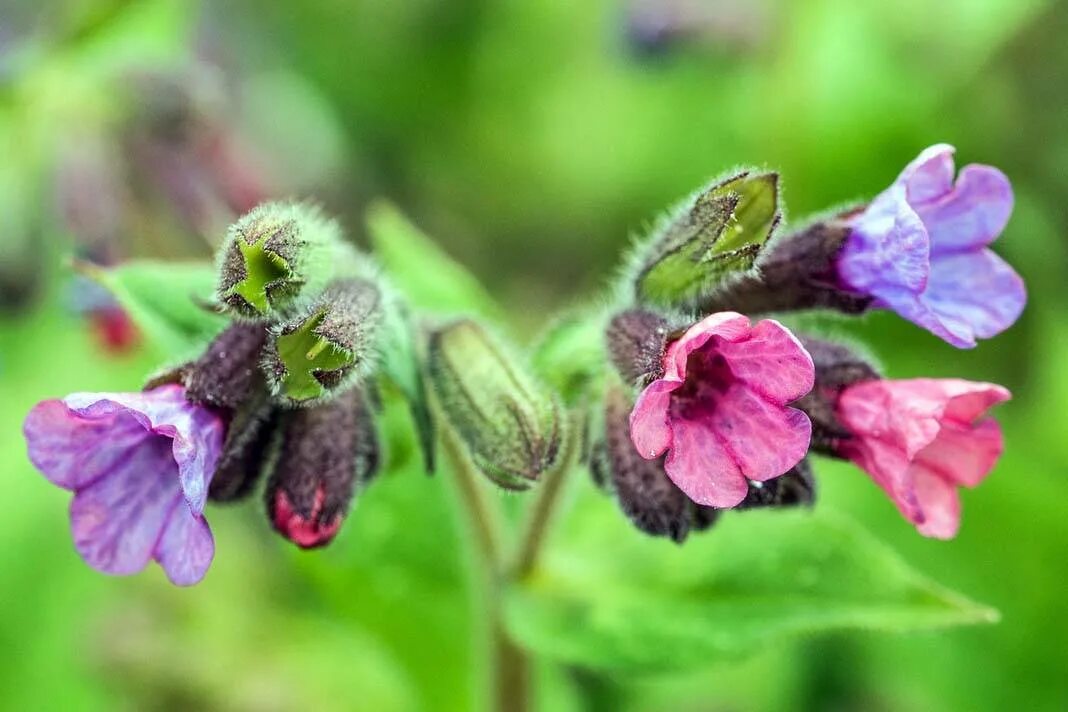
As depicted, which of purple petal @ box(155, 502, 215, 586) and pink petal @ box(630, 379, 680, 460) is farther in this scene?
purple petal @ box(155, 502, 215, 586)

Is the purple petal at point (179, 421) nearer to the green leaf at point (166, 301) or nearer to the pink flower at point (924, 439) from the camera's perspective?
the green leaf at point (166, 301)

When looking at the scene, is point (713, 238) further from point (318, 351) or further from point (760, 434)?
point (318, 351)

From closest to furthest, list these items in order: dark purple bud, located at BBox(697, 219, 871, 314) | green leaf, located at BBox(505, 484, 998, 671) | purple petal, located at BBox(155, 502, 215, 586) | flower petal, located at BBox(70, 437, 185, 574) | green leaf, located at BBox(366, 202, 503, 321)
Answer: purple petal, located at BBox(155, 502, 215, 586) → flower petal, located at BBox(70, 437, 185, 574) → dark purple bud, located at BBox(697, 219, 871, 314) → green leaf, located at BBox(505, 484, 998, 671) → green leaf, located at BBox(366, 202, 503, 321)

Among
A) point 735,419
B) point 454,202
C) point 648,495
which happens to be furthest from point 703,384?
point 454,202

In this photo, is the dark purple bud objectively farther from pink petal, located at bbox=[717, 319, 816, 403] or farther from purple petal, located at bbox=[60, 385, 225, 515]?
purple petal, located at bbox=[60, 385, 225, 515]

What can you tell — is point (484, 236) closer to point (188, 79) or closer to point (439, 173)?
point (439, 173)

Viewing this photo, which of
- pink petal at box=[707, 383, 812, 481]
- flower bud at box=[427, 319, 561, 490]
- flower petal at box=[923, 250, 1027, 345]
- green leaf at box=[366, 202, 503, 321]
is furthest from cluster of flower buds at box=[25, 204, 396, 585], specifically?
flower petal at box=[923, 250, 1027, 345]

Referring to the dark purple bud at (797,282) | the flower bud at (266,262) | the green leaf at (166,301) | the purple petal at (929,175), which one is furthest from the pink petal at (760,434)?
the green leaf at (166,301)
